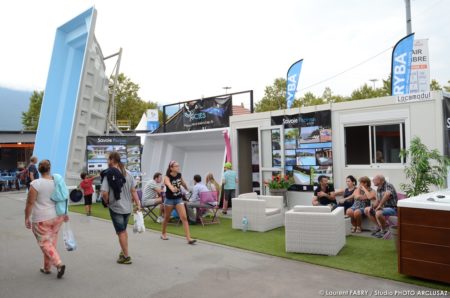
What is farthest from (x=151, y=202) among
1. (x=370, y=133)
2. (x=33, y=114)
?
(x=33, y=114)

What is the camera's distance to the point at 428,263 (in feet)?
15.8

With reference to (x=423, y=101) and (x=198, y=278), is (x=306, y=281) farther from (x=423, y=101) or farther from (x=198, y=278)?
(x=423, y=101)

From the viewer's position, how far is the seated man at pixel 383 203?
24.1 ft

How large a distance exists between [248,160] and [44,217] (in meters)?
8.15

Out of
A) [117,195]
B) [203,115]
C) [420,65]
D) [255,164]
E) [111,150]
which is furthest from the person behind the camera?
[111,150]

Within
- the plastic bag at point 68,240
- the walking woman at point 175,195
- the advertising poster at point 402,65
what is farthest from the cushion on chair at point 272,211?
the advertising poster at point 402,65

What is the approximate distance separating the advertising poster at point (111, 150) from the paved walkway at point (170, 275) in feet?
23.2

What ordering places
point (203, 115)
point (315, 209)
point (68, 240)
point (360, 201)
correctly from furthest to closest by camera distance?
point (203, 115), point (360, 201), point (315, 209), point (68, 240)

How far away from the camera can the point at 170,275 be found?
17.8ft

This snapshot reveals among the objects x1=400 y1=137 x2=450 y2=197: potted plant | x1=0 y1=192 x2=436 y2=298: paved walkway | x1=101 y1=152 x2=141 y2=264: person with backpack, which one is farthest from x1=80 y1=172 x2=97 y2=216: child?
x1=400 y1=137 x2=450 y2=197: potted plant

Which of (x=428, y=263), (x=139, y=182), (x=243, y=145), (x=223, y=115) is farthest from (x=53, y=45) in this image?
(x=428, y=263)

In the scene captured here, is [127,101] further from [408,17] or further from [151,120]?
[408,17]

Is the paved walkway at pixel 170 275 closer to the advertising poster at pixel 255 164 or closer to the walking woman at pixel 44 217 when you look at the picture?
the walking woman at pixel 44 217

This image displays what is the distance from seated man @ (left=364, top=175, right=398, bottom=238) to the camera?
7340mm
